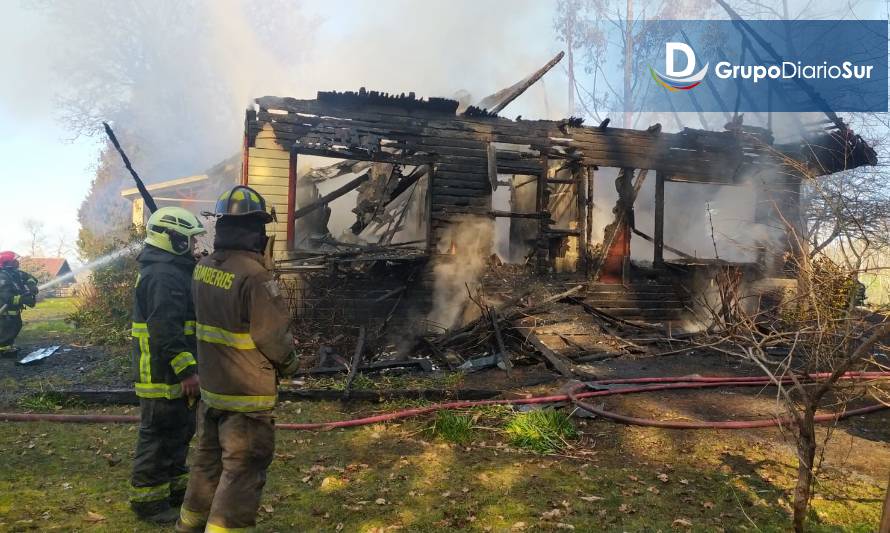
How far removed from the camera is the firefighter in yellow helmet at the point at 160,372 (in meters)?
3.27

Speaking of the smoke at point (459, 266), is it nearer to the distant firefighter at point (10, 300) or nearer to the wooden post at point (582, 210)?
the wooden post at point (582, 210)

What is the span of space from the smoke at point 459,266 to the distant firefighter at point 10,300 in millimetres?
7401

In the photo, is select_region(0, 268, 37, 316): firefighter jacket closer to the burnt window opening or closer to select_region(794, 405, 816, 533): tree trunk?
the burnt window opening

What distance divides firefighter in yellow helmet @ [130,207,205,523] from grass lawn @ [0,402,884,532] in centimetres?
26

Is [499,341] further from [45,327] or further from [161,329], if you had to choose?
[45,327]

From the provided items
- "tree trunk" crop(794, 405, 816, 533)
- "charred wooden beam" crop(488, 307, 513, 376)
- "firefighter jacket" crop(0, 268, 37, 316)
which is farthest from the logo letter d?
"firefighter jacket" crop(0, 268, 37, 316)

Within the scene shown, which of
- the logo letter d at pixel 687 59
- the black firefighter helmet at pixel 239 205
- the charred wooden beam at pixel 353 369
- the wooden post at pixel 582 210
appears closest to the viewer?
the black firefighter helmet at pixel 239 205

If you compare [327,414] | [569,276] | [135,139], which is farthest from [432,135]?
[135,139]

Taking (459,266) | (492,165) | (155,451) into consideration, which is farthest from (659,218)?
(155,451)

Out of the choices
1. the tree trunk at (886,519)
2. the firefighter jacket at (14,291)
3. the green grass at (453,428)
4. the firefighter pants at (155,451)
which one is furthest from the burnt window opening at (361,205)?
the tree trunk at (886,519)

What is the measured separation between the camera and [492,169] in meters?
10.3

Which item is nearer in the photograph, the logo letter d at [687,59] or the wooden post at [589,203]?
the wooden post at [589,203]

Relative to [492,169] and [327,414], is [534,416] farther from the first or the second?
[492,169]

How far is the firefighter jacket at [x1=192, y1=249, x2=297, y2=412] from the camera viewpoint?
2.61 metres
